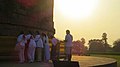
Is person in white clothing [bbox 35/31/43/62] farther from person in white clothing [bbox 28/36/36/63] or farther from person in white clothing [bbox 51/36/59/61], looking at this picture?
person in white clothing [bbox 51/36/59/61]

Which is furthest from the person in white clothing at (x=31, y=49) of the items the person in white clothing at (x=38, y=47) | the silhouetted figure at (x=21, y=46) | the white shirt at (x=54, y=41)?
the white shirt at (x=54, y=41)

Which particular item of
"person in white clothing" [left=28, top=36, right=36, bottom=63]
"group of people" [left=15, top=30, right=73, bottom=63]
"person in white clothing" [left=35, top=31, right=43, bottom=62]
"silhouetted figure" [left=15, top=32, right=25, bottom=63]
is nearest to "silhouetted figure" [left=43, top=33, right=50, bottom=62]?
"group of people" [left=15, top=30, right=73, bottom=63]

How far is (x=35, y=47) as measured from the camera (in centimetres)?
1581

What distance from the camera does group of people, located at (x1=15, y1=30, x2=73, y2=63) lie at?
15188mm

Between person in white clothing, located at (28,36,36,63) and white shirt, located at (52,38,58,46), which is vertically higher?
white shirt, located at (52,38,58,46)

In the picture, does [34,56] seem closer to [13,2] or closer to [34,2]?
[13,2]

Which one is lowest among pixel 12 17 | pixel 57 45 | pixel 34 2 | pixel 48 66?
pixel 48 66

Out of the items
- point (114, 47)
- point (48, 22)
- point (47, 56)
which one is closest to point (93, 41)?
point (114, 47)

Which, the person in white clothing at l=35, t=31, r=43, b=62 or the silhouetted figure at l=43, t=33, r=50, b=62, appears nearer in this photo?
the person in white clothing at l=35, t=31, r=43, b=62

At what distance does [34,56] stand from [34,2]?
7430 millimetres

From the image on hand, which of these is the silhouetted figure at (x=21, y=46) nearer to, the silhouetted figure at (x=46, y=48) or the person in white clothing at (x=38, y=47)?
the person in white clothing at (x=38, y=47)

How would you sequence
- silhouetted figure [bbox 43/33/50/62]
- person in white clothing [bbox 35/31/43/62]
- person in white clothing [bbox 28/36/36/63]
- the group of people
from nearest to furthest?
the group of people, person in white clothing [bbox 28/36/36/63], person in white clothing [bbox 35/31/43/62], silhouetted figure [bbox 43/33/50/62]

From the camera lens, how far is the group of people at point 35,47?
15.2 m

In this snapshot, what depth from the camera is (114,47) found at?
134375mm
